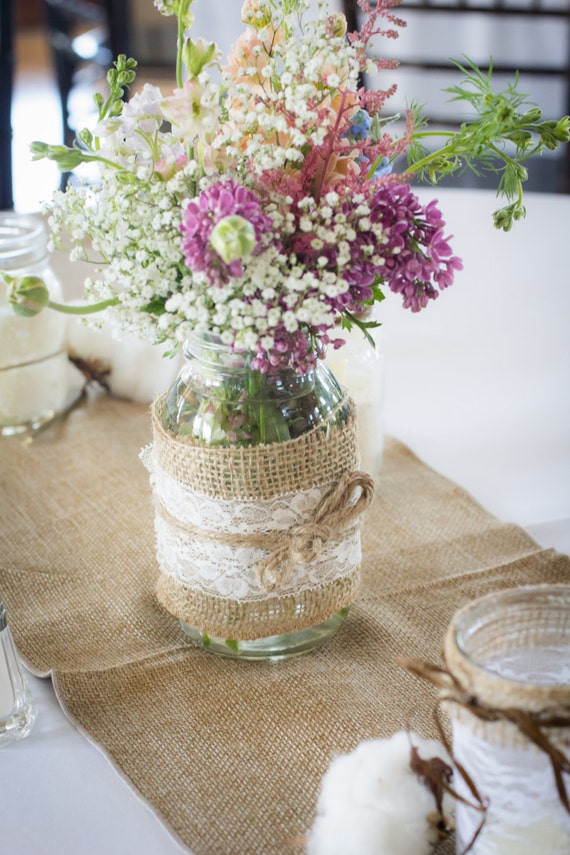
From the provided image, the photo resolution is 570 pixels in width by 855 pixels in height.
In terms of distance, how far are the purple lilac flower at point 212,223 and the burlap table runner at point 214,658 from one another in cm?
33

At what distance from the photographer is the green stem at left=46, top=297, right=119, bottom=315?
0.66m

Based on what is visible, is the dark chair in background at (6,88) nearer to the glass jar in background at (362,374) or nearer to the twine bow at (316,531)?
the glass jar in background at (362,374)

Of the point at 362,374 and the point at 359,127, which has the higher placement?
the point at 359,127

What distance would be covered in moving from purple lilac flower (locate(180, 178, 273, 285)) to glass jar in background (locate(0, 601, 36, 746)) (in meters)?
0.29

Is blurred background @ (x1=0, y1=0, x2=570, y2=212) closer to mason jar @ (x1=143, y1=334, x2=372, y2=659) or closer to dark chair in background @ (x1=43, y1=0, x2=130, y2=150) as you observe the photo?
dark chair in background @ (x1=43, y1=0, x2=130, y2=150)

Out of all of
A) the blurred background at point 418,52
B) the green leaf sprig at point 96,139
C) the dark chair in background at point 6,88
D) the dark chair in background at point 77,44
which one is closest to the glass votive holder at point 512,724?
the green leaf sprig at point 96,139

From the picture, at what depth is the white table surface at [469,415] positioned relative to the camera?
0.65 metres

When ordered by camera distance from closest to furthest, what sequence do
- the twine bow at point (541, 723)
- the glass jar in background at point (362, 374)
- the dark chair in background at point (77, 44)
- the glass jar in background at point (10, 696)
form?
the twine bow at point (541, 723) < the glass jar in background at point (10, 696) < the glass jar in background at point (362, 374) < the dark chair in background at point (77, 44)

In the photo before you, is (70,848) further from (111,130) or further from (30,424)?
(30,424)

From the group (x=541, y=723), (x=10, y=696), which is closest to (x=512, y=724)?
(x=541, y=723)

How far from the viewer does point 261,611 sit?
0.78 m

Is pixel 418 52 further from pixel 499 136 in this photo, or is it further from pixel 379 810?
pixel 379 810

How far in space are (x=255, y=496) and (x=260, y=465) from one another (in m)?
0.02

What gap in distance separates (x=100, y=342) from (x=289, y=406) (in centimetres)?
55
